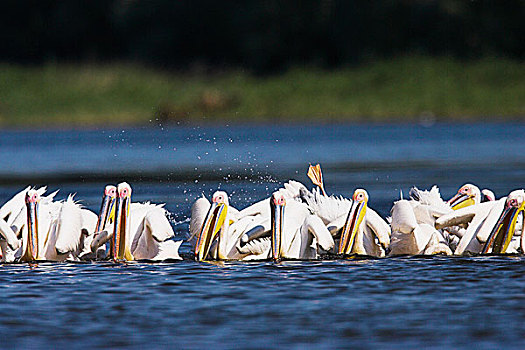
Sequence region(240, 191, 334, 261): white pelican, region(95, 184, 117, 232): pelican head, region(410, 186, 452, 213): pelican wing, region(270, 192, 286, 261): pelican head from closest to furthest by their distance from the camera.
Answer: region(240, 191, 334, 261): white pelican
region(270, 192, 286, 261): pelican head
region(95, 184, 117, 232): pelican head
region(410, 186, 452, 213): pelican wing

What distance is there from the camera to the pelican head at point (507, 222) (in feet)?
32.7

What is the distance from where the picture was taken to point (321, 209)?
1039 cm

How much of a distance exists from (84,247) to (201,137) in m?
25.3

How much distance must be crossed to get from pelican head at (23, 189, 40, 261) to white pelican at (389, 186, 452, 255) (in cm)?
277

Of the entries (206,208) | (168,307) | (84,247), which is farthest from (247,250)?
(168,307)

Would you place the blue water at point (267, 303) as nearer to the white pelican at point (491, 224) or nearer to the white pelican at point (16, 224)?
the white pelican at point (491, 224)

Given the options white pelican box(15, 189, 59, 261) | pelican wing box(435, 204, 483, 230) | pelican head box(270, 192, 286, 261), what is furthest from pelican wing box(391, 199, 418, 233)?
white pelican box(15, 189, 59, 261)

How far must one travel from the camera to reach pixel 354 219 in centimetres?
992

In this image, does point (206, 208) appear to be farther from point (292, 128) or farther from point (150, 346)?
point (292, 128)

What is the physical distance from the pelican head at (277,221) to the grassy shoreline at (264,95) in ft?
90.8

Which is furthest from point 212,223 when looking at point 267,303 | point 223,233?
point 267,303

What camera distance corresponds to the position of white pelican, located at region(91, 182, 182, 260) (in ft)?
32.6

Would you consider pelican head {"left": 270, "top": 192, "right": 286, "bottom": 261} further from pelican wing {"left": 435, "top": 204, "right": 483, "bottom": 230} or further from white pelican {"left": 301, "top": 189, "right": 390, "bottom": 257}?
pelican wing {"left": 435, "top": 204, "right": 483, "bottom": 230}

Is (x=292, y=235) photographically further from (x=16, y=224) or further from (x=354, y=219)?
(x=16, y=224)
